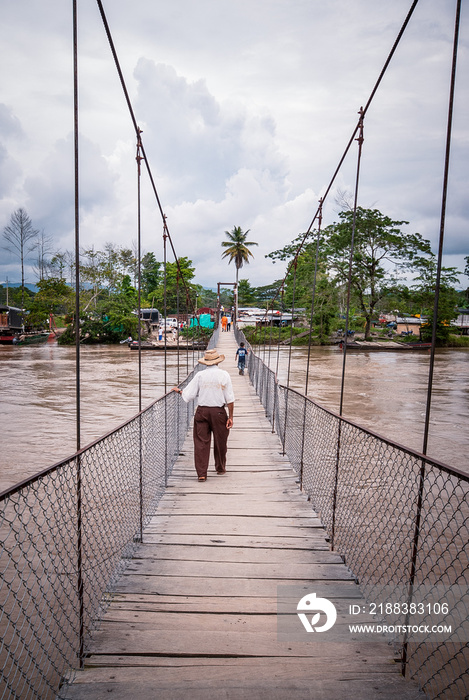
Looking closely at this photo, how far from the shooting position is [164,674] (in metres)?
1.42

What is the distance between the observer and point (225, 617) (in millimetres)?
1710

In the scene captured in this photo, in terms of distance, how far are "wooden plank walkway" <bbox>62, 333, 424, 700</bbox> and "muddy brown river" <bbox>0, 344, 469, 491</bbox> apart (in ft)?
11.1

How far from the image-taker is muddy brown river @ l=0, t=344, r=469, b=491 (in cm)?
662

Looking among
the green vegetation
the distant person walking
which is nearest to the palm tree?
the green vegetation

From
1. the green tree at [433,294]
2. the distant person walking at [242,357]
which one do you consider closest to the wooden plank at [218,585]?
the distant person walking at [242,357]

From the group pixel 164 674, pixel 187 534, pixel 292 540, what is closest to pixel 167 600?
pixel 164 674

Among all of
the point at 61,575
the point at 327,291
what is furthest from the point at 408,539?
the point at 327,291

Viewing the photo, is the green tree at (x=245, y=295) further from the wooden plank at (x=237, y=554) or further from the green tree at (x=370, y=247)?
the wooden plank at (x=237, y=554)

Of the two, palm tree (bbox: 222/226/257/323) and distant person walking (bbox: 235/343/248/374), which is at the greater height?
palm tree (bbox: 222/226/257/323)

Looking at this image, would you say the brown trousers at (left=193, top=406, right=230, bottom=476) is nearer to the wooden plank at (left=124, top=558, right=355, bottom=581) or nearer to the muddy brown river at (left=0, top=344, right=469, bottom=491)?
the wooden plank at (left=124, top=558, right=355, bottom=581)

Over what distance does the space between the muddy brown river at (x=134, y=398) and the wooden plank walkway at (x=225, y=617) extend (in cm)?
337

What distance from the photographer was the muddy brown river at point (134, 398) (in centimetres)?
662

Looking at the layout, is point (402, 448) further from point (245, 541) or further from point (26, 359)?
point (26, 359)

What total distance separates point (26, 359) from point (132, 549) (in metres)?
18.4
